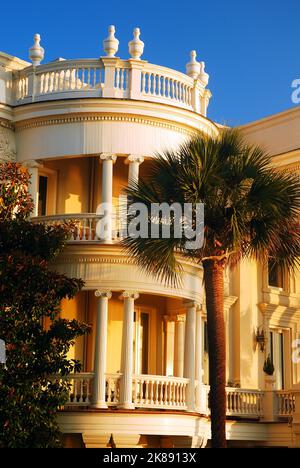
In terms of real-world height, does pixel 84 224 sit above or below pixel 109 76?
below

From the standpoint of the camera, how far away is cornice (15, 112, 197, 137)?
24516mm

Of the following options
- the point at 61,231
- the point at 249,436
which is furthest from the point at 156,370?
the point at 61,231

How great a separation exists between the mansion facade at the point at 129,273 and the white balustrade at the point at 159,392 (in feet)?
0.12

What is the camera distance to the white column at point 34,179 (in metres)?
24.7

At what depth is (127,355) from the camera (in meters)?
23.0

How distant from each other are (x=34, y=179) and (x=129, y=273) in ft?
12.4

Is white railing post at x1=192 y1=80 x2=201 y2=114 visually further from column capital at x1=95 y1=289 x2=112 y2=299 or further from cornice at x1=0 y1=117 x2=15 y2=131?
column capital at x1=95 y1=289 x2=112 y2=299

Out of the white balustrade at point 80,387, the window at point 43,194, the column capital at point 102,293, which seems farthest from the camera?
the window at point 43,194

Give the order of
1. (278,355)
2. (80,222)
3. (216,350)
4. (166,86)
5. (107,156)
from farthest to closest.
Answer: (278,355) → (166,86) → (107,156) → (80,222) → (216,350)

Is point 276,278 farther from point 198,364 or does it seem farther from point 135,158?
point 135,158

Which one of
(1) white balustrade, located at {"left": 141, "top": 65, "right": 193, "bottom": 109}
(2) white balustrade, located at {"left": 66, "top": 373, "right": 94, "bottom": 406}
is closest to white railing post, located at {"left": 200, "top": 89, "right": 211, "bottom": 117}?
(1) white balustrade, located at {"left": 141, "top": 65, "right": 193, "bottom": 109}

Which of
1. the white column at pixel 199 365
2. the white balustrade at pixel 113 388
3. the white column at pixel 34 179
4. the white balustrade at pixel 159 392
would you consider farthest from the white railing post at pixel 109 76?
the white balustrade at pixel 159 392

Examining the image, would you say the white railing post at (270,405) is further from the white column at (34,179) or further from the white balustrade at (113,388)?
the white column at (34,179)

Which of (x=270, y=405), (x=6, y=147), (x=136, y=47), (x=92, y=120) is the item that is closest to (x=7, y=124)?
(x=6, y=147)
